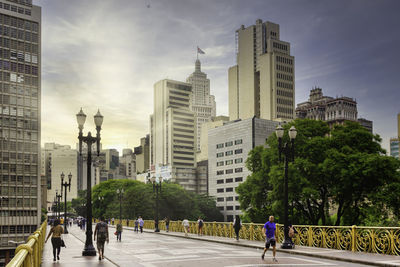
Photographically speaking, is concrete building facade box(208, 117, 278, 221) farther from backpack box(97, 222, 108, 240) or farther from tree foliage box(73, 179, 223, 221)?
backpack box(97, 222, 108, 240)

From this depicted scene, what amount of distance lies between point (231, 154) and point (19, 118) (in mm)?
79521

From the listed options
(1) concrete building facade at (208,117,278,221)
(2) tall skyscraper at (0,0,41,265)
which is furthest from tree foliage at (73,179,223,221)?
(1) concrete building facade at (208,117,278,221)

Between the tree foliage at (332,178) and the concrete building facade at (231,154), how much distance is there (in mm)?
111228

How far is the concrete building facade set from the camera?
15788 centimetres

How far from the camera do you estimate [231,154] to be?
169 m

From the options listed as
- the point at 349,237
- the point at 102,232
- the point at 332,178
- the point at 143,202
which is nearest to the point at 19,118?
the point at 143,202

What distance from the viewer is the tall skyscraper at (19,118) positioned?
380 ft

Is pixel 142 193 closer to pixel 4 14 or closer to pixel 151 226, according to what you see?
pixel 151 226

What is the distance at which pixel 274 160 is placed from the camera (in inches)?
1703

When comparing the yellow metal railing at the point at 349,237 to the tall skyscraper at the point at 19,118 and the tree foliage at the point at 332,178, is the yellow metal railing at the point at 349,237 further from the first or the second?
the tall skyscraper at the point at 19,118

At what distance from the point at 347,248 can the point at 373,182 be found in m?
19.0

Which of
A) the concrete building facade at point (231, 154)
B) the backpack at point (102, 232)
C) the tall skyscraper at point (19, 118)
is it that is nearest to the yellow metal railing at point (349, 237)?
the backpack at point (102, 232)

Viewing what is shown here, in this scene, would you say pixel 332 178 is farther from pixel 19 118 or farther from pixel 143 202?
pixel 19 118

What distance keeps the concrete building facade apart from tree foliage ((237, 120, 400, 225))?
111228 mm
